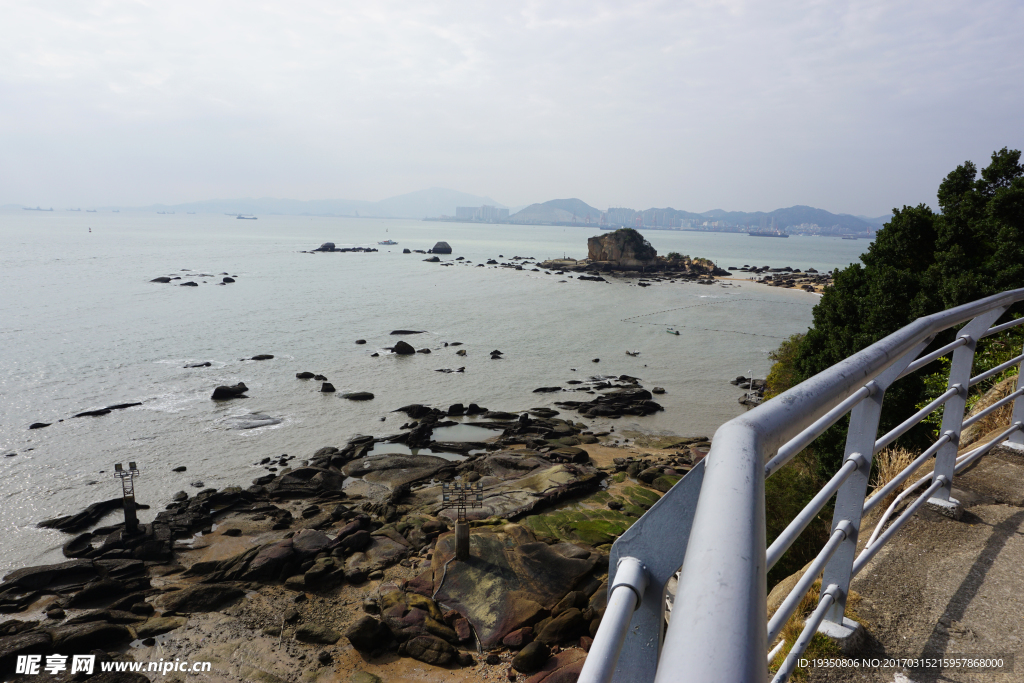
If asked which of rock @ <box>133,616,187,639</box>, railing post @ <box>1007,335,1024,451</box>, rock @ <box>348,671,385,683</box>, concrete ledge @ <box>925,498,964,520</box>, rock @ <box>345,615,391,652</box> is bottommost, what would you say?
rock @ <box>133,616,187,639</box>

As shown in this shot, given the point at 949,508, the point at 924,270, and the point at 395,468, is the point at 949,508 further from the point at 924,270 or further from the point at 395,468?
the point at 395,468

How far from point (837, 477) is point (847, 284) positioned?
20.0 meters

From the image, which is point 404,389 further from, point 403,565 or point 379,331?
point 403,565

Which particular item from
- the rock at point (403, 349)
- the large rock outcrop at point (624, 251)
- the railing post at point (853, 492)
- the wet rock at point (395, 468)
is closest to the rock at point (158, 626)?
the wet rock at point (395, 468)

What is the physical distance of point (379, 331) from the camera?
166 feet

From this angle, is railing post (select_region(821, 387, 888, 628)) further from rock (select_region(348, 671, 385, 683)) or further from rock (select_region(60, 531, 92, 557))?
rock (select_region(60, 531, 92, 557))

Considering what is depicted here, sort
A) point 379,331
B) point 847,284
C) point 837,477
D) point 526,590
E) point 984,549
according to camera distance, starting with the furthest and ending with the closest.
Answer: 1. point 379,331
2. point 847,284
3. point 526,590
4. point 984,549
5. point 837,477

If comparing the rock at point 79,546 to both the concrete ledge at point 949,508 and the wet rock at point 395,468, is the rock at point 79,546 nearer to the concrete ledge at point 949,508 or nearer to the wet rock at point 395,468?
the wet rock at point 395,468

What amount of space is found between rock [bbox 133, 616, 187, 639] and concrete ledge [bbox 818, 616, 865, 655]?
54.6ft

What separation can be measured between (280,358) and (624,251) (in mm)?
76509

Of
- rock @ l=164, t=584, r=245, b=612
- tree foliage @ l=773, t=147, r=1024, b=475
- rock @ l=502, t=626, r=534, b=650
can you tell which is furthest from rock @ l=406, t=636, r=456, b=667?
tree foliage @ l=773, t=147, r=1024, b=475

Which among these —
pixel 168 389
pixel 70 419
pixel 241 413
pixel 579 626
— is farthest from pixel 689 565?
pixel 168 389

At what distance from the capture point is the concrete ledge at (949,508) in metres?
3.61

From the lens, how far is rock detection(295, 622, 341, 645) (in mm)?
13828
